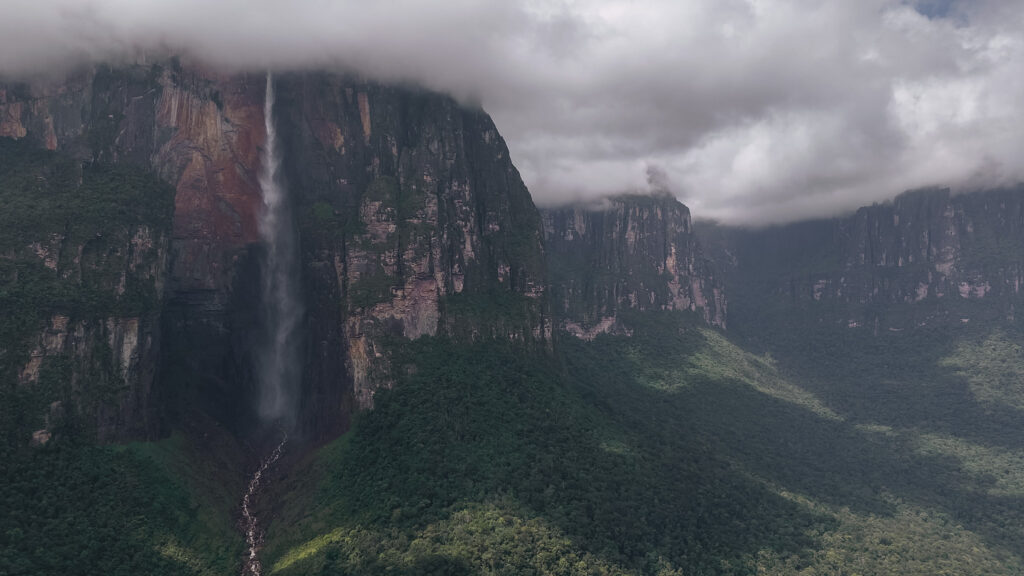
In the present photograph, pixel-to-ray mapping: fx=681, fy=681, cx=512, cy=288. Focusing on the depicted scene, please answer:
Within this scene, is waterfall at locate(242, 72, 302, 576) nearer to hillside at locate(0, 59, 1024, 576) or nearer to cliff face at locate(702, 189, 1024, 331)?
hillside at locate(0, 59, 1024, 576)

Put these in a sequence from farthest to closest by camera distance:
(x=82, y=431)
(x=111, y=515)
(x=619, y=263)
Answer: (x=619, y=263) < (x=82, y=431) < (x=111, y=515)

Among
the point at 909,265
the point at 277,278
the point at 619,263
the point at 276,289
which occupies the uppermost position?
the point at 619,263

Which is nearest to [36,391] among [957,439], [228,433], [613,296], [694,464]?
[228,433]

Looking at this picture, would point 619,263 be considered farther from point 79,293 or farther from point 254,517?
point 79,293

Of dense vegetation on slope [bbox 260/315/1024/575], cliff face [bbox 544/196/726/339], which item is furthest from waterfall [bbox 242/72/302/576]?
cliff face [bbox 544/196/726/339]

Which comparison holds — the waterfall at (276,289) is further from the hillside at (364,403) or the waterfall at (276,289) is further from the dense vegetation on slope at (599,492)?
the dense vegetation on slope at (599,492)

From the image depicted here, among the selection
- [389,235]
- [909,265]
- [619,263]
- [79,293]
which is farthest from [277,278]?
[909,265]

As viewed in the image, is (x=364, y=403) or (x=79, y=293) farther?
(x=364, y=403)
